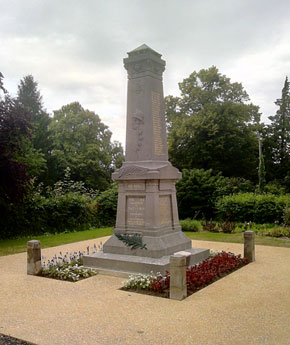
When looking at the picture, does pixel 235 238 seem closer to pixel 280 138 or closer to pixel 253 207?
pixel 253 207

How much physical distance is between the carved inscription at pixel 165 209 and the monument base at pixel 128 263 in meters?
0.99

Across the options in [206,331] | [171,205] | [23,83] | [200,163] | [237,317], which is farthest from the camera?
[23,83]

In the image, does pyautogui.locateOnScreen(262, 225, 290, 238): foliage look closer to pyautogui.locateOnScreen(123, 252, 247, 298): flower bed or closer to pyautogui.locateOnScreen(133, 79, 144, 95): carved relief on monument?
pyautogui.locateOnScreen(123, 252, 247, 298): flower bed

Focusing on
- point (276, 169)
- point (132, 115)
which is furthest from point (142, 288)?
point (276, 169)

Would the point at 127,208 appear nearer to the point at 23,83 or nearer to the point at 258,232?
the point at 258,232

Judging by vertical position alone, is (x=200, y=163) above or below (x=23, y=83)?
below

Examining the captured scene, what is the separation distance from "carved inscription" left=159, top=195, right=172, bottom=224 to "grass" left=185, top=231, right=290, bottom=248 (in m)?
4.68

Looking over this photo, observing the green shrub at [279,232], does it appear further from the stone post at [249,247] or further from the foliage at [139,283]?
the foliage at [139,283]

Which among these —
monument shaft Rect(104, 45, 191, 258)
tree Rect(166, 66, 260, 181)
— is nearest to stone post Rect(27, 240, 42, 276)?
monument shaft Rect(104, 45, 191, 258)

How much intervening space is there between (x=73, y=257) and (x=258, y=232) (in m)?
8.51

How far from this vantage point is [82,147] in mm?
36188

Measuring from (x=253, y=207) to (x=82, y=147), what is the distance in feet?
74.4

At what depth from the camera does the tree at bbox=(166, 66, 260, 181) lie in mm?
28219

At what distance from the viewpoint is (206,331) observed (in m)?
4.86
